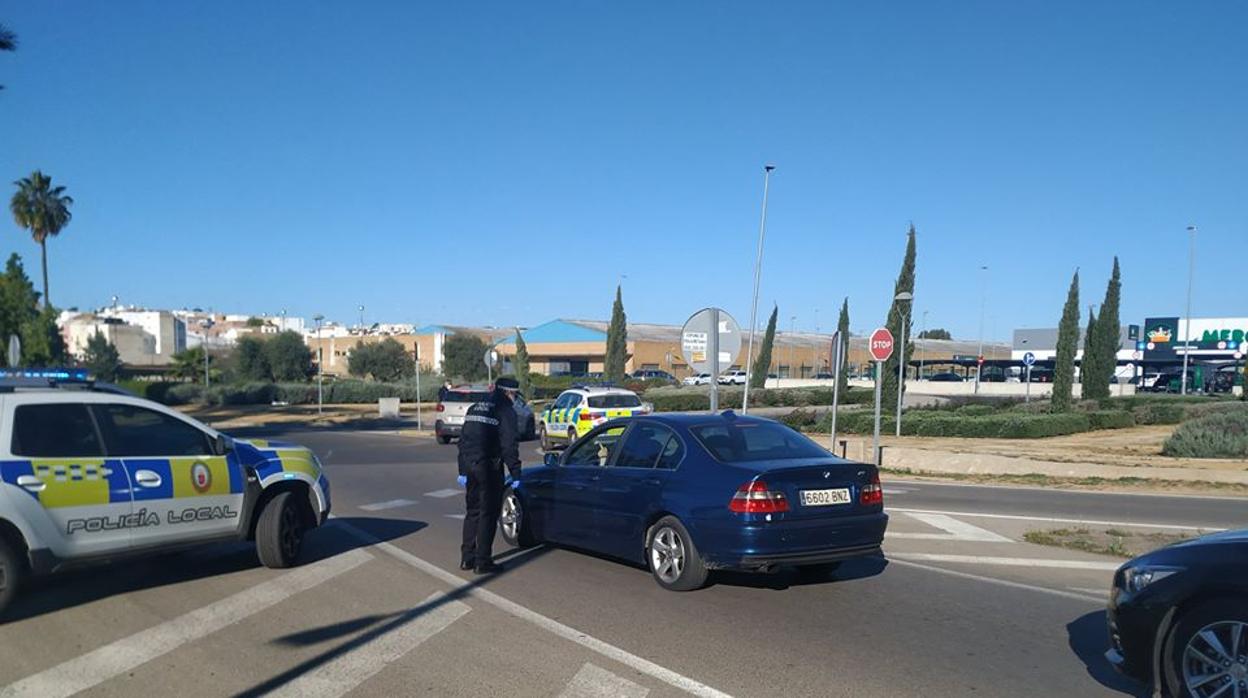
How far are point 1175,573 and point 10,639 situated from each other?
721 cm

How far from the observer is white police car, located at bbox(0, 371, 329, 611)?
22.2ft

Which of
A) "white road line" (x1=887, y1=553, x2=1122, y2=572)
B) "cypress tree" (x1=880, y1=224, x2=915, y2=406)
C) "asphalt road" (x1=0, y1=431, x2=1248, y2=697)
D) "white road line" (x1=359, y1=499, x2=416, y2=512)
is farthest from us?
"cypress tree" (x1=880, y1=224, x2=915, y2=406)

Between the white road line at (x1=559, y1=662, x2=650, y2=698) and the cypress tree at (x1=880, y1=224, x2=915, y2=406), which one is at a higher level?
the cypress tree at (x1=880, y1=224, x2=915, y2=406)

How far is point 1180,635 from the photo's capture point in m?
4.68

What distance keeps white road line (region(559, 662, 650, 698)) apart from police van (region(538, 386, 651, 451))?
1802 centimetres

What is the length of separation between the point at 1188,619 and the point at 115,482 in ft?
24.2

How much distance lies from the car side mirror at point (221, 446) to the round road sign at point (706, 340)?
765 centimetres

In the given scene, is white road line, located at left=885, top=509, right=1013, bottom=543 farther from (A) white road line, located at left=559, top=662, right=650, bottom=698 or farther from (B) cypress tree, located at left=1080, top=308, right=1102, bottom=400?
(B) cypress tree, located at left=1080, top=308, right=1102, bottom=400

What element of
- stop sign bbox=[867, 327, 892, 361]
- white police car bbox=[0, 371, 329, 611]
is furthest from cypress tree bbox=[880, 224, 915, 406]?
white police car bbox=[0, 371, 329, 611]

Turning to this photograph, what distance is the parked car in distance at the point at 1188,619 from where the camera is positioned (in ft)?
14.8

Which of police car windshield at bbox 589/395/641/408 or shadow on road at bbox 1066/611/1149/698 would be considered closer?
shadow on road at bbox 1066/611/1149/698

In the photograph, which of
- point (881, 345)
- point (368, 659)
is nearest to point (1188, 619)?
point (368, 659)

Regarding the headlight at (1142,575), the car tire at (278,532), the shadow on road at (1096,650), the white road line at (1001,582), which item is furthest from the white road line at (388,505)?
the headlight at (1142,575)

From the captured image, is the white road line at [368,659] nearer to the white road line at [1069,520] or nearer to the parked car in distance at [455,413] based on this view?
the white road line at [1069,520]
